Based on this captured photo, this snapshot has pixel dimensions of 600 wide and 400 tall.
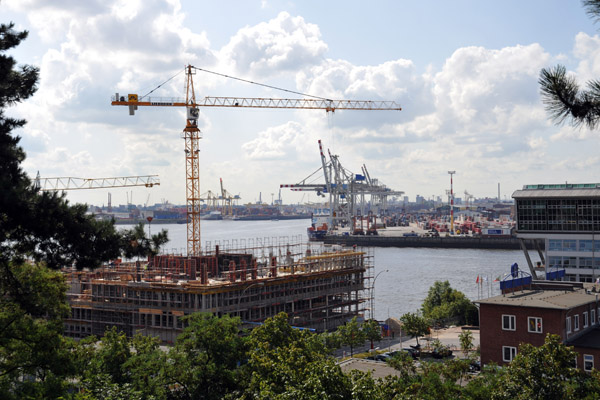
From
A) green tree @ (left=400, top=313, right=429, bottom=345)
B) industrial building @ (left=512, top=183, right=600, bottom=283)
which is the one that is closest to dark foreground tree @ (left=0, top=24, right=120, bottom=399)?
green tree @ (left=400, top=313, right=429, bottom=345)

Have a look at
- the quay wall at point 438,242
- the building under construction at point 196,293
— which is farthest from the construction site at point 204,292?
the quay wall at point 438,242

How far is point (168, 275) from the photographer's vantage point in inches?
1816

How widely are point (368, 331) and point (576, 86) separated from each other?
30.7 m

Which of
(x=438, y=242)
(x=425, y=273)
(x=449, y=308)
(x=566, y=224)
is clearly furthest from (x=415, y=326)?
(x=438, y=242)

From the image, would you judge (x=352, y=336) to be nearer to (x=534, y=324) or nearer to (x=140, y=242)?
(x=534, y=324)

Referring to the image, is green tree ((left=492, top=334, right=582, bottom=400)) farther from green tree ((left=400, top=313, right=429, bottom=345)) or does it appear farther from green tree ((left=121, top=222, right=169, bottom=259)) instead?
green tree ((left=400, top=313, right=429, bottom=345))

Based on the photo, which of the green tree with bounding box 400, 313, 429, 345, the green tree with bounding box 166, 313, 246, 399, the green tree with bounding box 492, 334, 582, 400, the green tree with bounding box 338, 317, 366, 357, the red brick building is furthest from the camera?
the green tree with bounding box 400, 313, 429, 345

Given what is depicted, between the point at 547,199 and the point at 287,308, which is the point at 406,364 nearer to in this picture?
the point at 287,308

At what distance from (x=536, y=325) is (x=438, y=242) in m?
120

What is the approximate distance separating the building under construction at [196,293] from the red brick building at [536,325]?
60.9 ft

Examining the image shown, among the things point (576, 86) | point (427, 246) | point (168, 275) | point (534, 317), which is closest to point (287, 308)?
point (168, 275)

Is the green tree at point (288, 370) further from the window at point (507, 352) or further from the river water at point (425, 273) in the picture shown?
the river water at point (425, 273)

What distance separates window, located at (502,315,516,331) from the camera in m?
27.6

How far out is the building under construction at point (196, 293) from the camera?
41.5 meters
